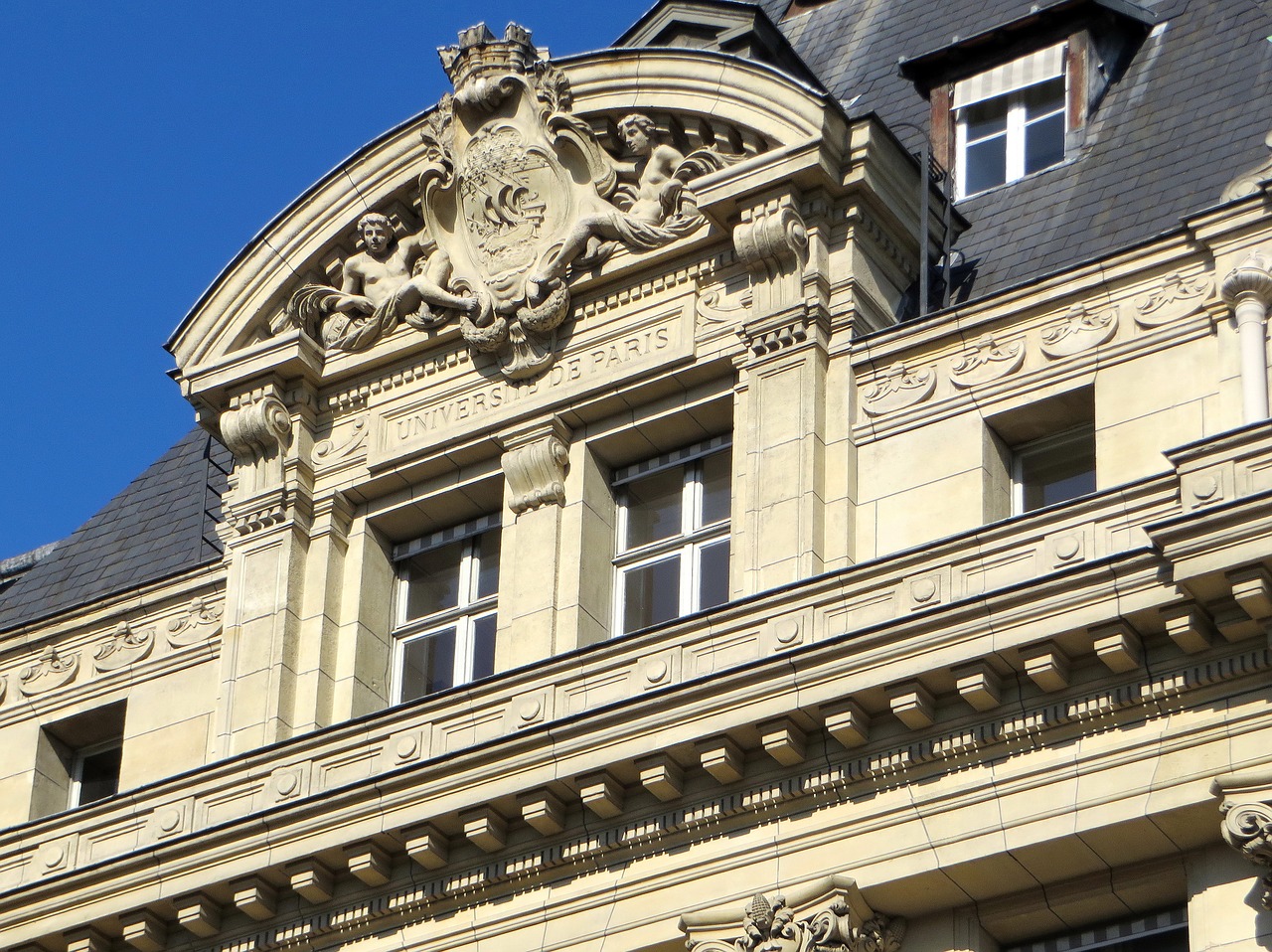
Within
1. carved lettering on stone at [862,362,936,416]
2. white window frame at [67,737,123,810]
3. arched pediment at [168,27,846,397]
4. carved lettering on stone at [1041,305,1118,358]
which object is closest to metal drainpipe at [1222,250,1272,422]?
carved lettering on stone at [1041,305,1118,358]

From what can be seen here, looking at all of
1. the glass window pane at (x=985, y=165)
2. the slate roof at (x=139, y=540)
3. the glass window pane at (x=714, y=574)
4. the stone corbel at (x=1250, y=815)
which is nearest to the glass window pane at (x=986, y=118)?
the glass window pane at (x=985, y=165)

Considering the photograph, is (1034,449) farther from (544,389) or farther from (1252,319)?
(544,389)

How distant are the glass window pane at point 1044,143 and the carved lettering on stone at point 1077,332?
3.93 m

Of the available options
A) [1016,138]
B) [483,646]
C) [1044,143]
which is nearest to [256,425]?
[483,646]

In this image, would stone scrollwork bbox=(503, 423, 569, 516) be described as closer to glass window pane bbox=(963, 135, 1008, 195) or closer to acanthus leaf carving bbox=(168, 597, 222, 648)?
acanthus leaf carving bbox=(168, 597, 222, 648)

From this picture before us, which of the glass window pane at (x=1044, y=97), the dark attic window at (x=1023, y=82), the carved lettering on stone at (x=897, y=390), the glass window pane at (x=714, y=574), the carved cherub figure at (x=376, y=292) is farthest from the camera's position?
the glass window pane at (x=1044, y=97)

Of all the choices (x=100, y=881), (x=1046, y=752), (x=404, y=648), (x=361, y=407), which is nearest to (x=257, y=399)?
(x=361, y=407)

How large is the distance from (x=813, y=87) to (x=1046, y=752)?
7.88 m

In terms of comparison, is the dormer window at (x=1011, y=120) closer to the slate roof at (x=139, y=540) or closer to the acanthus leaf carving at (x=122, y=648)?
the slate roof at (x=139, y=540)

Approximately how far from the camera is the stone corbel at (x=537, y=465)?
29.6 metres

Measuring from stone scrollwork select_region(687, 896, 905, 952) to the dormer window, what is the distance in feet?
29.3

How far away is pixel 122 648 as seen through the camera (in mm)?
32094

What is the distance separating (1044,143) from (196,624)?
9.49 metres

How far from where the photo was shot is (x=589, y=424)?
2986 centimetres
